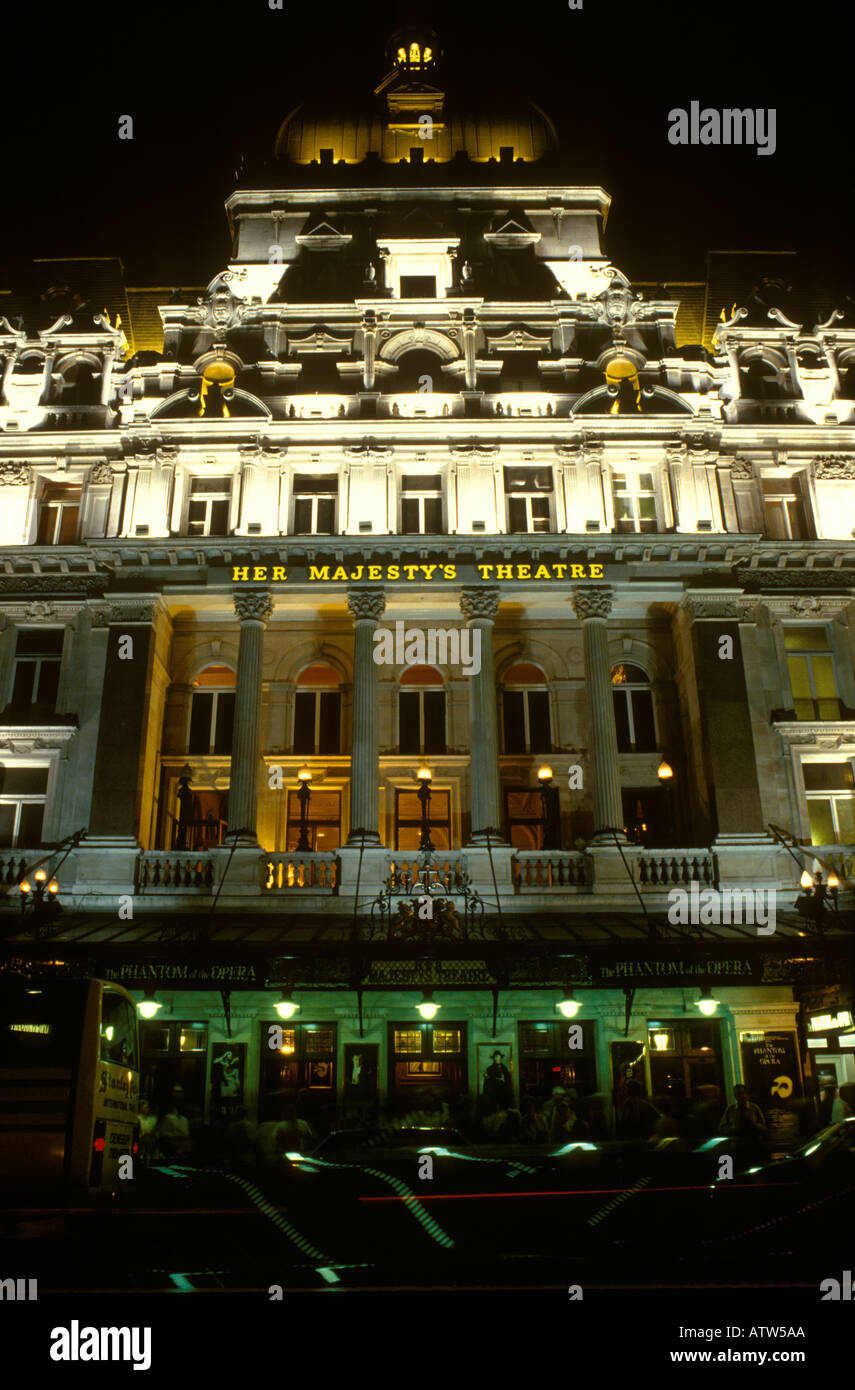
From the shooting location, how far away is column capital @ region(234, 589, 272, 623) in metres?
28.2

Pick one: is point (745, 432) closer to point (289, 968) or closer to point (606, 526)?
point (606, 526)

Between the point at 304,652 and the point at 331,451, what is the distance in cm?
600

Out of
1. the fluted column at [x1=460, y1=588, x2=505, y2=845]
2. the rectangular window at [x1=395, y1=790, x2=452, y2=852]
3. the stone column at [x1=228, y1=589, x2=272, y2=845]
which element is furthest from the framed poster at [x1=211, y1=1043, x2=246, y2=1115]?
the fluted column at [x1=460, y1=588, x2=505, y2=845]

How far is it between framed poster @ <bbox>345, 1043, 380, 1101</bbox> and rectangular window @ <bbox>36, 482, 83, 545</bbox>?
16.5 metres

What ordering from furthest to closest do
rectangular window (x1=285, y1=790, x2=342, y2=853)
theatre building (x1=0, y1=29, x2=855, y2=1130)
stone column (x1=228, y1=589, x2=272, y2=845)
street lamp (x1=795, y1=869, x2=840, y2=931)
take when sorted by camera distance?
rectangular window (x1=285, y1=790, x2=342, y2=853), stone column (x1=228, y1=589, x2=272, y2=845), theatre building (x1=0, y1=29, x2=855, y2=1130), street lamp (x1=795, y1=869, x2=840, y2=931)

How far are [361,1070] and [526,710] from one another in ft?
37.3

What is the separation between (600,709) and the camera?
27.5m

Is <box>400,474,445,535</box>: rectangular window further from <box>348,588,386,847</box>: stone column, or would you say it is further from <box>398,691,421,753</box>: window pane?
<box>398,691,421,753</box>: window pane

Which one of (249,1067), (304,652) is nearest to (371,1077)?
(249,1067)

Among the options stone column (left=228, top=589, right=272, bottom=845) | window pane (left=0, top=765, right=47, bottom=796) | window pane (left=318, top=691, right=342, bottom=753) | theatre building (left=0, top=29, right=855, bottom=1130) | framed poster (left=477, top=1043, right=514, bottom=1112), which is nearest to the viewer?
framed poster (left=477, top=1043, right=514, bottom=1112)

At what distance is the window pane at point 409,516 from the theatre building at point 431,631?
0.11 m

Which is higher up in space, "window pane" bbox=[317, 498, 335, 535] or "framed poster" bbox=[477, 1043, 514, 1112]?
"window pane" bbox=[317, 498, 335, 535]

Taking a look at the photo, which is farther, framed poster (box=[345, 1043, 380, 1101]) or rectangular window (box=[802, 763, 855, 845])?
rectangular window (box=[802, 763, 855, 845])
